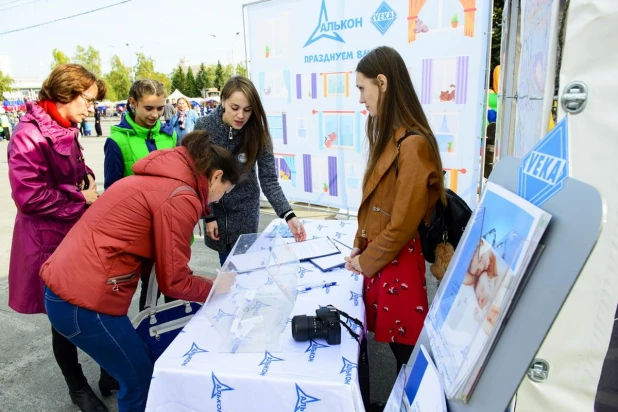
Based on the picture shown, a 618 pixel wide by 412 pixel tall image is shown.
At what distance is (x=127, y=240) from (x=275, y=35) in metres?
3.55

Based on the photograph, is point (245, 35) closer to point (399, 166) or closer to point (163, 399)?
point (399, 166)

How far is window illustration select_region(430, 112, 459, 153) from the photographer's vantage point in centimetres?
353

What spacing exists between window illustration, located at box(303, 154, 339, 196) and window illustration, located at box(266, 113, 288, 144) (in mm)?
340

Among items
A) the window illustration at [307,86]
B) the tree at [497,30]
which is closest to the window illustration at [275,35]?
the window illustration at [307,86]

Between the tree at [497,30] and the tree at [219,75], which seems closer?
the tree at [497,30]

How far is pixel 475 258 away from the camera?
0.85 metres

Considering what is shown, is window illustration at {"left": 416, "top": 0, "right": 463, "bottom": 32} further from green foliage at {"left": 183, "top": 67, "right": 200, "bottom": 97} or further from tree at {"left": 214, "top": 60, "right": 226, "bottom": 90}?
tree at {"left": 214, "top": 60, "right": 226, "bottom": 90}

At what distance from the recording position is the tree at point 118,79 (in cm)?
3580

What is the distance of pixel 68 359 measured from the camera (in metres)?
1.97

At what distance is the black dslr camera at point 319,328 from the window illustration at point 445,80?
2.74 metres

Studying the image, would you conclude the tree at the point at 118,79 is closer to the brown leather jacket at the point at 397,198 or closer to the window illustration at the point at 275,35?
the window illustration at the point at 275,35

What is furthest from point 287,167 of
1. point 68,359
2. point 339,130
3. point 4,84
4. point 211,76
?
point 211,76

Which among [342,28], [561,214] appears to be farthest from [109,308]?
[342,28]

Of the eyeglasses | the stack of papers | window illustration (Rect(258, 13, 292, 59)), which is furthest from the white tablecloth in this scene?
window illustration (Rect(258, 13, 292, 59))
